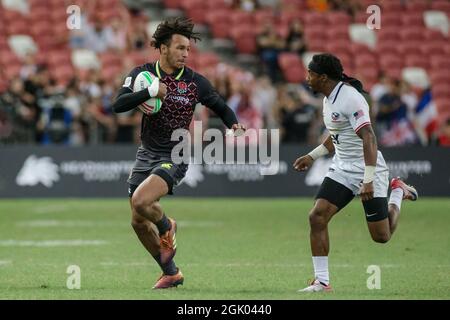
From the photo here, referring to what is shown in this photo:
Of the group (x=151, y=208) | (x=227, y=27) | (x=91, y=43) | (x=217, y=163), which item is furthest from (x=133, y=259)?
(x=227, y=27)

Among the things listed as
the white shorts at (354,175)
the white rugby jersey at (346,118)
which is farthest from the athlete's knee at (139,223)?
the white rugby jersey at (346,118)

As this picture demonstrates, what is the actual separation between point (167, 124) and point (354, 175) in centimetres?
194

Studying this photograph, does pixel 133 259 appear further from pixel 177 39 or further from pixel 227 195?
pixel 227 195

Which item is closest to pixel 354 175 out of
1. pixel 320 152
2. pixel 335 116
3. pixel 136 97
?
pixel 335 116

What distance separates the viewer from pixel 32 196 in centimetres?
2344

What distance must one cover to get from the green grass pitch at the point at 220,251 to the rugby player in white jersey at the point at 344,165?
561 mm

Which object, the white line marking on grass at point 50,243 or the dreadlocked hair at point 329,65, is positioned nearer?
→ the dreadlocked hair at point 329,65

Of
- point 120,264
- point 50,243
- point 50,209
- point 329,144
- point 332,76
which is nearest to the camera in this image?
point 332,76

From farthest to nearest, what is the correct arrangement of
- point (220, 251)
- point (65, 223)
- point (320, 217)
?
1. point (65, 223)
2. point (220, 251)
3. point (320, 217)

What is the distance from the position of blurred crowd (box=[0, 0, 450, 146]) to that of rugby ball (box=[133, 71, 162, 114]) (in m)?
12.2

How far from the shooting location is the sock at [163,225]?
1077 cm

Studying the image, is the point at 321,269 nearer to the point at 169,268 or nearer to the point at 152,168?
the point at 169,268

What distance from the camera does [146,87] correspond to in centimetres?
1070

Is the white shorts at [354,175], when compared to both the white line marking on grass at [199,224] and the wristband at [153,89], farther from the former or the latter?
the white line marking on grass at [199,224]
